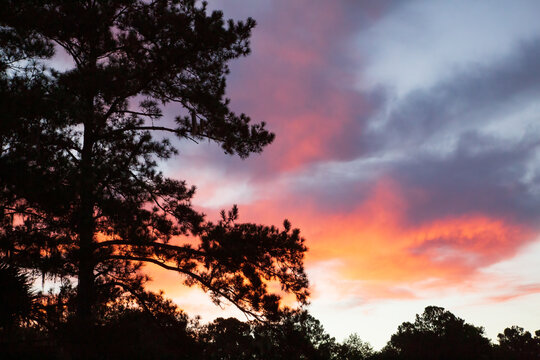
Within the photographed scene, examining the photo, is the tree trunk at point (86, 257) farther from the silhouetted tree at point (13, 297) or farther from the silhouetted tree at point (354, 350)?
the silhouetted tree at point (354, 350)

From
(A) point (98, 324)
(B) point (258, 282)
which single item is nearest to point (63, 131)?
(A) point (98, 324)

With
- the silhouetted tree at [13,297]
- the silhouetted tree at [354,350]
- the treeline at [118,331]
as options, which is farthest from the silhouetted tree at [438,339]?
the silhouetted tree at [13,297]

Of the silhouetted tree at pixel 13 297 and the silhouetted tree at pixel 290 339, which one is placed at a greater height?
the silhouetted tree at pixel 13 297

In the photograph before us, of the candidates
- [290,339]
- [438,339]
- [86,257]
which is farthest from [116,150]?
[438,339]

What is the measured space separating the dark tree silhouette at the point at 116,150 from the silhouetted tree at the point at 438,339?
212 feet

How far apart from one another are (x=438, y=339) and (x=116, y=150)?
72455 millimetres

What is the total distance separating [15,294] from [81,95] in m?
4.80

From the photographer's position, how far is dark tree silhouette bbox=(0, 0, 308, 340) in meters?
10.7

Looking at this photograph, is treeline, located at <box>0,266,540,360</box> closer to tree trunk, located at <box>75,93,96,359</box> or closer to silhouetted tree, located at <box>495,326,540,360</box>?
tree trunk, located at <box>75,93,96,359</box>

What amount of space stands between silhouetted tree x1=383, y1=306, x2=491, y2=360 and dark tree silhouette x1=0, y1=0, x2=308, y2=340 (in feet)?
212

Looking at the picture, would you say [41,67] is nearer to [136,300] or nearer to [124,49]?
[124,49]

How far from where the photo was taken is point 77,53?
13.0 meters

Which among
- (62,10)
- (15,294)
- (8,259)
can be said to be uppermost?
(62,10)

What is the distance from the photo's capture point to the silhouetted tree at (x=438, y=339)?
7038 centimetres
